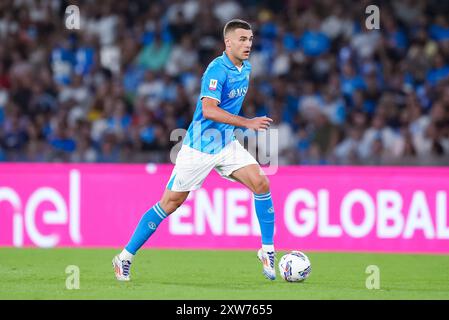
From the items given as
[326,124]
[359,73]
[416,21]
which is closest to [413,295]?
[326,124]

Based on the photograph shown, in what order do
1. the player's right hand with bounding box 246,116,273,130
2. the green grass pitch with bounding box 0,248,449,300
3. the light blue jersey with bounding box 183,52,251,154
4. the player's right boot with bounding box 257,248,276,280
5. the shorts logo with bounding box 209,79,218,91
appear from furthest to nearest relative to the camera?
the player's right boot with bounding box 257,248,276,280
the light blue jersey with bounding box 183,52,251,154
the shorts logo with bounding box 209,79,218,91
the player's right hand with bounding box 246,116,273,130
the green grass pitch with bounding box 0,248,449,300

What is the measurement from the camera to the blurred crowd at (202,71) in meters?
14.3

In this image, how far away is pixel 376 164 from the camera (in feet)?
42.8

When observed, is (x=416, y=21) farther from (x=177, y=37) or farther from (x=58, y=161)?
(x=58, y=161)

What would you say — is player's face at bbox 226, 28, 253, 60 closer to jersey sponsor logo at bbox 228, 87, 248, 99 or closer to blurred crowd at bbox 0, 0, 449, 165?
jersey sponsor logo at bbox 228, 87, 248, 99

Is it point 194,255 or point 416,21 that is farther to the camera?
point 416,21

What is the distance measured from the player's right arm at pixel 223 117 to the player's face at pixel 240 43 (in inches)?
19.4

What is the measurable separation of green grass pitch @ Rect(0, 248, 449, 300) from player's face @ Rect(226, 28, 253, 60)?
192 cm

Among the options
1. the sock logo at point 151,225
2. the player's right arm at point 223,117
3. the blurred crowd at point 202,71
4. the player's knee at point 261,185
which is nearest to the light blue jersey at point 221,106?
the player's right arm at point 223,117

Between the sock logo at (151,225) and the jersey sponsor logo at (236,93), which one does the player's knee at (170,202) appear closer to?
the sock logo at (151,225)

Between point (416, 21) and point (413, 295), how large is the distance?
29.0ft

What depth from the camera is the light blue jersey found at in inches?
334

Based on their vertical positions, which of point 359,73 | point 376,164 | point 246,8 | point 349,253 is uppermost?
point 246,8

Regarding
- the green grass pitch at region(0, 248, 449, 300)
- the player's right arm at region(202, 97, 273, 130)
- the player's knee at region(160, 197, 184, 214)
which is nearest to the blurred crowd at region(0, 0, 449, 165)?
the green grass pitch at region(0, 248, 449, 300)
